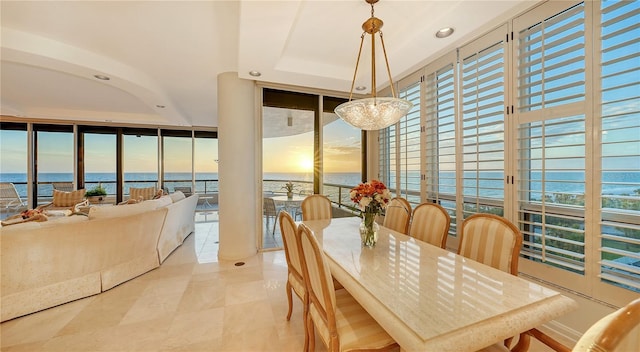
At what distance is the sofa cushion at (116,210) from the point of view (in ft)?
8.55

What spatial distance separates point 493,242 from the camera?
1529 millimetres

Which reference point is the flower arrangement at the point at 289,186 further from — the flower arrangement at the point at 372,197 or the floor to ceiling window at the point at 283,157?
the flower arrangement at the point at 372,197

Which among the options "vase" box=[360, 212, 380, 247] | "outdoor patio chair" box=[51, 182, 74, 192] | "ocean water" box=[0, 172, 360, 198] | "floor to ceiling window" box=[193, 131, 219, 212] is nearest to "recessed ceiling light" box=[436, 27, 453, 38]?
"vase" box=[360, 212, 380, 247]

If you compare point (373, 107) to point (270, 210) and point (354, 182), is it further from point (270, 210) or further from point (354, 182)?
point (270, 210)

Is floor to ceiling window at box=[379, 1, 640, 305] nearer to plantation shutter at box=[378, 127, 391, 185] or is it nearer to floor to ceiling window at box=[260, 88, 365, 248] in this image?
plantation shutter at box=[378, 127, 391, 185]

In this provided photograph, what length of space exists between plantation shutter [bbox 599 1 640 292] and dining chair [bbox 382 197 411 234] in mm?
1274

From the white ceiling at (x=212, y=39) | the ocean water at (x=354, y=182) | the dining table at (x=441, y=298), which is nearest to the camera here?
the dining table at (x=441, y=298)

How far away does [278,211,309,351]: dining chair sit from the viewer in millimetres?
1469

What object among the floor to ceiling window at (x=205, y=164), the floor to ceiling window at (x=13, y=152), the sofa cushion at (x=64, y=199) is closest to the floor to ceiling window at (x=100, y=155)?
the sofa cushion at (x=64, y=199)

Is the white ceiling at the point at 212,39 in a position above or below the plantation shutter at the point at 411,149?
above

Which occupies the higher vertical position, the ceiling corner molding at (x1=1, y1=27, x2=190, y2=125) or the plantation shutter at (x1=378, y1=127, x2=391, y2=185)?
the ceiling corner molding at (x1=1, y1=27, x2=190, y2=125)

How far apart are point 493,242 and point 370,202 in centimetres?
82

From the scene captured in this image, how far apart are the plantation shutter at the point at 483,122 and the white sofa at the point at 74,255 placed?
3734 millimetres

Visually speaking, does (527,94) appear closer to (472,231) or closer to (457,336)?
(472,231)
